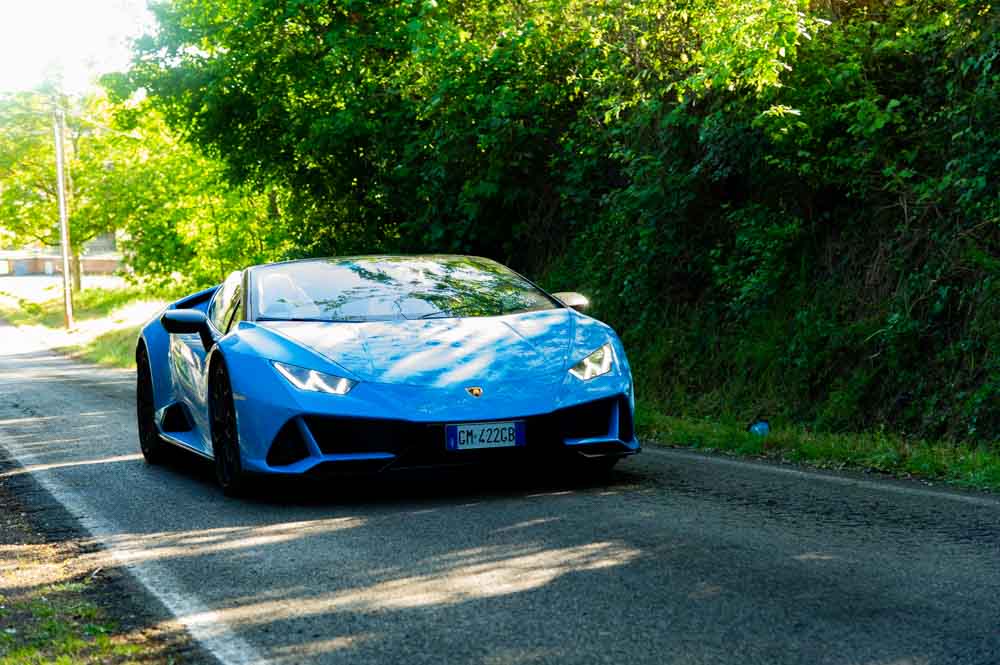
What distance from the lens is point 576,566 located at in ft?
17.3

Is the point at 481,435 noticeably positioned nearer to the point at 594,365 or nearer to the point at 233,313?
the point at 594,365

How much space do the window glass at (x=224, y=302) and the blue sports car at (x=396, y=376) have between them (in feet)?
0.25

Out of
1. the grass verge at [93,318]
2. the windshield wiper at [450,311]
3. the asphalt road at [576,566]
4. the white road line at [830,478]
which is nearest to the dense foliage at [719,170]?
the white road line at [830,478]

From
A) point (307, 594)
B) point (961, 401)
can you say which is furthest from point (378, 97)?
point (307, 594)

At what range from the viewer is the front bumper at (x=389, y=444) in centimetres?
683

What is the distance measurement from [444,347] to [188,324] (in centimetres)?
189

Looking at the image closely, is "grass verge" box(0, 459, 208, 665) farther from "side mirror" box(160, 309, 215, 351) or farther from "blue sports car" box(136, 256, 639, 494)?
"side mirror" box(160, 309, 215, 351)

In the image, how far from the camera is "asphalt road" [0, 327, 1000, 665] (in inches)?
165

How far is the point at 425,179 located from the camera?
17.9 meters

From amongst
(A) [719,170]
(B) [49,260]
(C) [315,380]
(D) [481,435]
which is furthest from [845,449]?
(B) [49,260]

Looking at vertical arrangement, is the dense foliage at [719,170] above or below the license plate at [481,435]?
above

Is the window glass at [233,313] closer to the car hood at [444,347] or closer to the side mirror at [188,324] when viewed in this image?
the side mirror at [188,324]

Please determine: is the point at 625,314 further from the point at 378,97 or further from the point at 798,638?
the point at 798,638

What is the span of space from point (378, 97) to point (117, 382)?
5.50m
